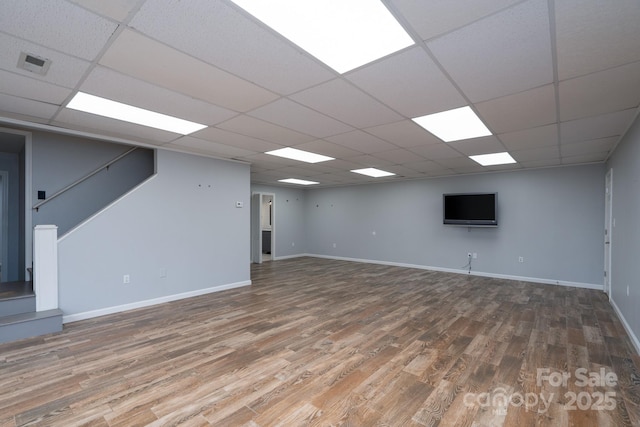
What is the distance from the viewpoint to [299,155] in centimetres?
502

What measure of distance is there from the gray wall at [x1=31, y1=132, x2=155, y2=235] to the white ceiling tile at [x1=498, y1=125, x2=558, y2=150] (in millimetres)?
5998

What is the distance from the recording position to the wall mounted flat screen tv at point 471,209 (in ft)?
21.3

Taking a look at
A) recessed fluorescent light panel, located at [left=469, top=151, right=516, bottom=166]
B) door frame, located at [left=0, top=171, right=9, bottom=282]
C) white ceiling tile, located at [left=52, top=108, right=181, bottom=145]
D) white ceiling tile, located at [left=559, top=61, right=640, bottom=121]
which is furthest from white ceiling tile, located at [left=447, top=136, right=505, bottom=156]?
door frame, located at [left=0, top=171, right=9, bottom=282]

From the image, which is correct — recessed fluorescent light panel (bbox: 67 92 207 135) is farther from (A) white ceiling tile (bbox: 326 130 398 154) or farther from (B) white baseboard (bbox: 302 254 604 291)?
(B) white baseboard (bbox: 302 254 604 291)

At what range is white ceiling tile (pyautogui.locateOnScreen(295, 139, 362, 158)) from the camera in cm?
419

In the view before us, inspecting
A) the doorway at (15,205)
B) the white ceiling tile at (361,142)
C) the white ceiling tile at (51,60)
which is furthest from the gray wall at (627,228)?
the doorway at (15,205)

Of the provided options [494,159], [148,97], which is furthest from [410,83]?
[494,159]

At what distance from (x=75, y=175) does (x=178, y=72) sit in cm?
367

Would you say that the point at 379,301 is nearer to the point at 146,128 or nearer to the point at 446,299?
the point at 446,299

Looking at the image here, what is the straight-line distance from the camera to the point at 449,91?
8.20 feet

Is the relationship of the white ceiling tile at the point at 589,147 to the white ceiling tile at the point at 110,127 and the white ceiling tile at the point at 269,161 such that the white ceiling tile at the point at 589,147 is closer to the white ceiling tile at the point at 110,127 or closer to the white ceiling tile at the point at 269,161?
the white ceiling tile at the point at 269,161

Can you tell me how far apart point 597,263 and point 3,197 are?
11.2 meters

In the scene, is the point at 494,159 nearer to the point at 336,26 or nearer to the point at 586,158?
the point at 586,158

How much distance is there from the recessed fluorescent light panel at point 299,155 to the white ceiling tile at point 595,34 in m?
3.38
